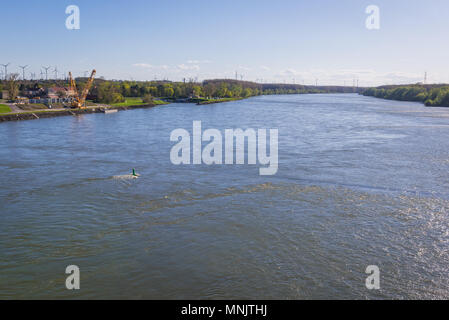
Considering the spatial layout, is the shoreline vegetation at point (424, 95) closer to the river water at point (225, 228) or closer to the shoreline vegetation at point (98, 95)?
the shoreline vegetation at point (98, 95)

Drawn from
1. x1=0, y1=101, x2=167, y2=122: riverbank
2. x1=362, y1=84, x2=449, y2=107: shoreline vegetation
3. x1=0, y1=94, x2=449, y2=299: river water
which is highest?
x1=362, y1=84, x2=449, y2=107: shoreline vegetation

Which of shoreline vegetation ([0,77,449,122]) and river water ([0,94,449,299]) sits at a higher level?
shoreline vegetation ([0,77,449,122])

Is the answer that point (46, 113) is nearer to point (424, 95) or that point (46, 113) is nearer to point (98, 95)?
point (98, 95)

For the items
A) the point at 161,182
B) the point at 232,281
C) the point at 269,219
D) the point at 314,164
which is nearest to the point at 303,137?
the point at 314,164

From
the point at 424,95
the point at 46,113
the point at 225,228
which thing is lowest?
the point at 225,228

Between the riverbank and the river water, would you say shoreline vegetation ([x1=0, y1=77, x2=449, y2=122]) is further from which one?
the river water

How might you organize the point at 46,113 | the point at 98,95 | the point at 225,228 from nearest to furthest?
1. the point at 225,228
2. the point at 46,113
3. the point at 98,95

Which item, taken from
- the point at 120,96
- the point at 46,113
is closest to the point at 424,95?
the point at 120,96

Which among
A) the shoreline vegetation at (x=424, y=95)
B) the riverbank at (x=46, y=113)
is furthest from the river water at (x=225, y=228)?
the shoreline vegetation at (x=424, y=95)

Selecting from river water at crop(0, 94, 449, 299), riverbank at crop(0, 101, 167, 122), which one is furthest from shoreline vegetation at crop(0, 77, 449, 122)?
river water at crop(0, 94, 449, 299)
